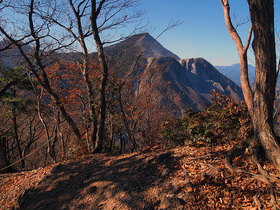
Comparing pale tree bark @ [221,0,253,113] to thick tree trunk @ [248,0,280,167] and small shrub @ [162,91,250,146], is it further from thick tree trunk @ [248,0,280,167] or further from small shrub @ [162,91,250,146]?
thick tree trunk @ [248,0,280,167]

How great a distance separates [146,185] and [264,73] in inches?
126

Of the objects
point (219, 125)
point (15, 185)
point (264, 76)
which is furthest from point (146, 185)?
point (15, 185)

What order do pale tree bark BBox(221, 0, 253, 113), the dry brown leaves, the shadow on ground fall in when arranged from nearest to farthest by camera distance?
1. the shadow on ground
2. the dry brown leaves
3. pale tree bark BBox(221, 0, 253, 113)

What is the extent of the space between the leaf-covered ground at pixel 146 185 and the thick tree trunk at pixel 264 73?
0.43m

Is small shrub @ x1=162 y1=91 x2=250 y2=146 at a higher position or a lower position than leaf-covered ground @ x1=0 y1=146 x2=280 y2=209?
higher

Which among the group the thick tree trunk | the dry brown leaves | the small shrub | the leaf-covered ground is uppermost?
the thick tree trunk

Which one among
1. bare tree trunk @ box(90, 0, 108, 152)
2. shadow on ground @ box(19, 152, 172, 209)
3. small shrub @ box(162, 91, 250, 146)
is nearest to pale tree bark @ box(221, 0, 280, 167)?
small shrub @ box(162, 91, 250, 146)

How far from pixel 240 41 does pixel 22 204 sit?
23.5 ft

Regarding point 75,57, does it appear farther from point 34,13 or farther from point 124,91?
point 124,91

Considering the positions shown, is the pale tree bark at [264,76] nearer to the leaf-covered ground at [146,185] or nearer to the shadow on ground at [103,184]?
the leaf-covered ground at [146,185]

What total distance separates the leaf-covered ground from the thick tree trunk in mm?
434

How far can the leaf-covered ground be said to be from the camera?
2754mm

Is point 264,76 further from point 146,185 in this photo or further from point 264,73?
point 146,185

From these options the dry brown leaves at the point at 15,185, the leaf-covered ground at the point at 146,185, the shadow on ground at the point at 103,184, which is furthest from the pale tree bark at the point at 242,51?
the dry brown leaves at the point at 15,185
